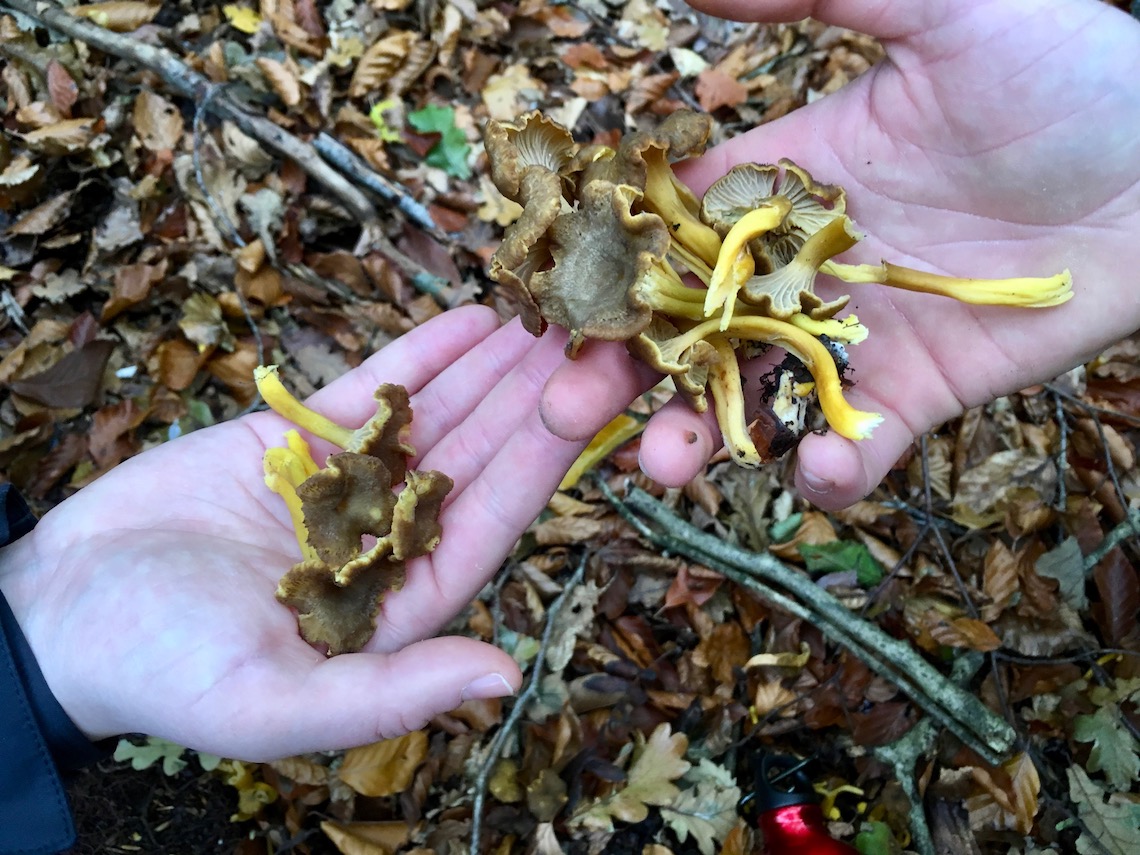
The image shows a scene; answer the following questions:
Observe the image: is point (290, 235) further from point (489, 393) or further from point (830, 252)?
point (830, 252)

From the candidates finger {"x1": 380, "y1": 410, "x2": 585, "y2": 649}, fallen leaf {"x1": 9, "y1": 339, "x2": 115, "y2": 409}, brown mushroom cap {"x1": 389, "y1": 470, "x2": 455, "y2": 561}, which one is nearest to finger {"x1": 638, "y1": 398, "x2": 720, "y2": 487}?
finger {"x1": 380, "y1": 410, "x2": 585, "y2": 649}

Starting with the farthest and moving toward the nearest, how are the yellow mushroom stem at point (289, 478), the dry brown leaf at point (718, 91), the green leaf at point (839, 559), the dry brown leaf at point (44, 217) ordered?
the dry brown leaf at point (718, 91)
the dry brown leaf at point (44, 217)
the green leaf at point (839, 559)
the yellow mushroom stem at point (289, 478)

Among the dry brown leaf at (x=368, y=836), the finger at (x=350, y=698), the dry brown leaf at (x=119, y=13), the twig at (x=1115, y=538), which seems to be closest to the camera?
the finger at (x=350, y=698)

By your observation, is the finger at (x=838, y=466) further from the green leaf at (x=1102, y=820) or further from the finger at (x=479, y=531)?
the green leaf at (x=1102, y=820)

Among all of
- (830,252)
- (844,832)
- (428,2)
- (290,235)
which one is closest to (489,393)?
(830,252)

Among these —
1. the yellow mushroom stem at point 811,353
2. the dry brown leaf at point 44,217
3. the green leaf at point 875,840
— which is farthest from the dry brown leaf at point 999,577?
the dry brown leaf at point 44,217

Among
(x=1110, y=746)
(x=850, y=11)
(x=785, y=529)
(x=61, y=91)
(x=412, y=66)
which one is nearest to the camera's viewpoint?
(x=850, y=11)

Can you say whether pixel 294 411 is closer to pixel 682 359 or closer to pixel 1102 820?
pixel 682 359

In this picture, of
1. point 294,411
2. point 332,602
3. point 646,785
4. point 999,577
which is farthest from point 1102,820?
point 294,411
